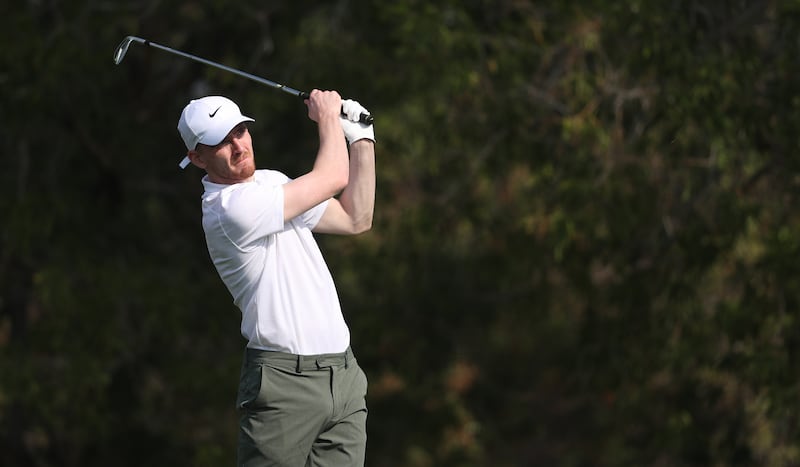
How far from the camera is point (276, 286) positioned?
369cm

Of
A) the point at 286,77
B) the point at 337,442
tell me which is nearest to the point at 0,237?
the point at 286,77

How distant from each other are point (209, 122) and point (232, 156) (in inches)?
4.7

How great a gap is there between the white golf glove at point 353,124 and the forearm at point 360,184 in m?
0.02

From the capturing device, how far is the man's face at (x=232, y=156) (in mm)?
3734

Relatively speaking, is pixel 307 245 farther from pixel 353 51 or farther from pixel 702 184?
pixel 353 51

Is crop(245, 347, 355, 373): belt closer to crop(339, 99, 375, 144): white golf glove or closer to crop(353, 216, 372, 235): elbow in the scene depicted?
crop(353, 216, 372, 235): elbow

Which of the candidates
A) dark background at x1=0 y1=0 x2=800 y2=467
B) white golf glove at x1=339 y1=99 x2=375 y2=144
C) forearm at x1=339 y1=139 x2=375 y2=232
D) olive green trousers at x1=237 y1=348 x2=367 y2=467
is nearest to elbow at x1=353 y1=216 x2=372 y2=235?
forearm at x1=339 y1=139 x2=375 y2=232

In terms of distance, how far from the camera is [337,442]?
3828 millimetres

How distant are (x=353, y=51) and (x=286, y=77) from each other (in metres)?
0.56

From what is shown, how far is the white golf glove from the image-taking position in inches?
154

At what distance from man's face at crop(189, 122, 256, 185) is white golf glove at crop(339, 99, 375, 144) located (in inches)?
12.4

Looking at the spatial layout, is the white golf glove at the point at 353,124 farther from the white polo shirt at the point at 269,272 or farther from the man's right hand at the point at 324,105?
the white polo shirt at the point at 269,272

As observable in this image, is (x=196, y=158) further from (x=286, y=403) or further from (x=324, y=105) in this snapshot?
(x=286, y=403)

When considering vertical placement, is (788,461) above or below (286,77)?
below
